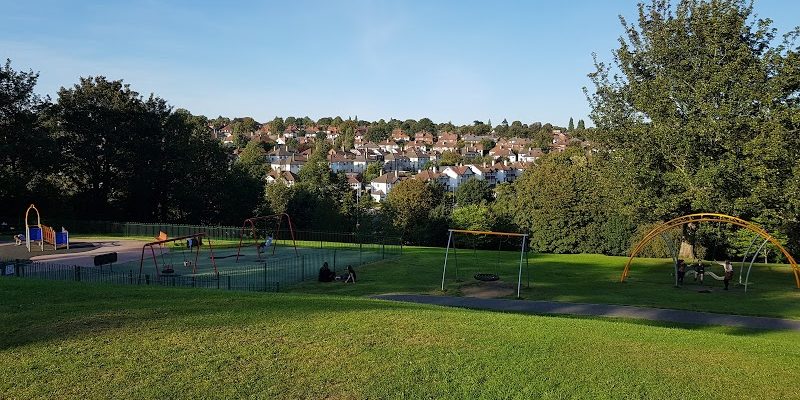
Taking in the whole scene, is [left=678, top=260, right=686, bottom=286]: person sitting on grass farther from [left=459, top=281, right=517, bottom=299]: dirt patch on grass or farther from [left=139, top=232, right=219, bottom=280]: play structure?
[left=139, top=232, right=219, bottom=280]: play structure

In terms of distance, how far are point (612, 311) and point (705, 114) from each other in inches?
581

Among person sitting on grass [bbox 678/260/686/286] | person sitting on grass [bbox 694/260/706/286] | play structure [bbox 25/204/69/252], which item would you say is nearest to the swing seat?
person sitting on grass [bbox 678/260/686/286]

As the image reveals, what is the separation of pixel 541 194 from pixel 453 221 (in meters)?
9.54

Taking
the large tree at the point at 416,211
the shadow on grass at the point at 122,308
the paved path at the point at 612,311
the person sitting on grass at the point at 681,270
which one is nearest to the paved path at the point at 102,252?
the shadow on grass at the point at 122,308

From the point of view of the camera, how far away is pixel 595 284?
81.9ft

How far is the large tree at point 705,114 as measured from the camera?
2673 cm

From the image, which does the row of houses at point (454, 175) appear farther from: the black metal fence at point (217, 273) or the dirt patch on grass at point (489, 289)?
the dirt patch on grass at point (489, 289)

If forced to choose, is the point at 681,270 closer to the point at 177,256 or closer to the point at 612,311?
the point at 612,311

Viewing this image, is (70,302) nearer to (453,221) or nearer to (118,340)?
(118,340)

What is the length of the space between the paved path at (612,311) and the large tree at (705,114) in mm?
10607

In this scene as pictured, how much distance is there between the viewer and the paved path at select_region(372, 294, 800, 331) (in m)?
17.5

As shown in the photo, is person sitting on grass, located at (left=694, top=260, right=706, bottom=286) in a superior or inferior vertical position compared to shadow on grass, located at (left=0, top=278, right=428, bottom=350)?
inferior

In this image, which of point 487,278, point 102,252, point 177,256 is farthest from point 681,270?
point 102,252

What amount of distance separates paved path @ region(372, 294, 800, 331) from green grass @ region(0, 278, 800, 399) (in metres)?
5.04
